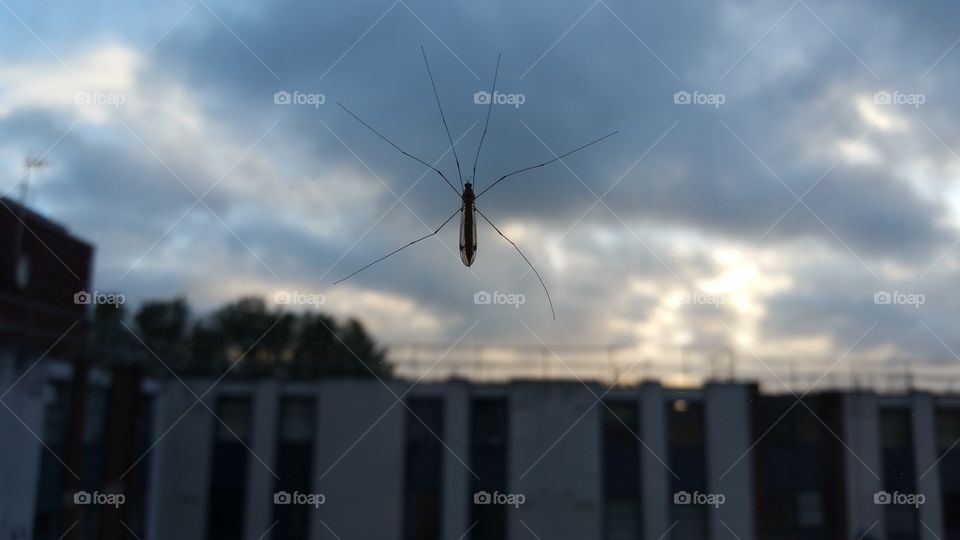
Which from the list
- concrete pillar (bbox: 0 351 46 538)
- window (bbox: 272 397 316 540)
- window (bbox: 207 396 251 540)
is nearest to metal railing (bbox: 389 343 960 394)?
window (bbox: 272 397 316 540)

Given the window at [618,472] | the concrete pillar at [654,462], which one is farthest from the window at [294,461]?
the concrete pillar at [654,462]

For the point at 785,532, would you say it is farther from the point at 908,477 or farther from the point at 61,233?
the point at 61,233

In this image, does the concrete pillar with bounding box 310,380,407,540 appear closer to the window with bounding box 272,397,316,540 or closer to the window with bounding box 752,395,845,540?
the window with bounding box 272,397,316,540

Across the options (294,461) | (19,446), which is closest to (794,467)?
(294,461)

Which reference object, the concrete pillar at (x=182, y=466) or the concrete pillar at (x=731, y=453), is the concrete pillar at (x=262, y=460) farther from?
the concrete pillar at (x=731, y=453)

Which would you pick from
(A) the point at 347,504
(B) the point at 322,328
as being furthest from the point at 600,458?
(B) the point at 322,328

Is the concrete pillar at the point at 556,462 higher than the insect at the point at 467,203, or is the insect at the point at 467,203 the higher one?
the insect at the point at 467,203

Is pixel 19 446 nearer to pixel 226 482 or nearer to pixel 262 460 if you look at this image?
pixel 226 482
